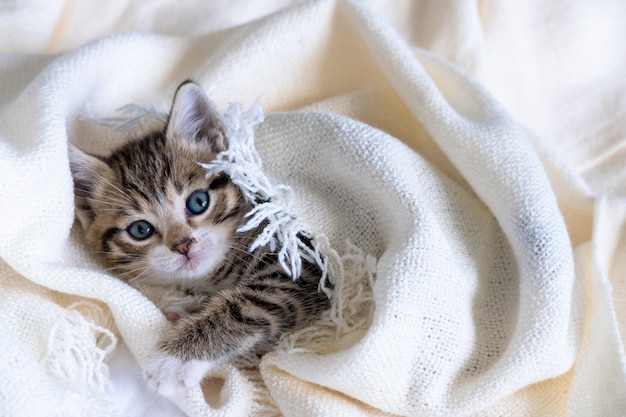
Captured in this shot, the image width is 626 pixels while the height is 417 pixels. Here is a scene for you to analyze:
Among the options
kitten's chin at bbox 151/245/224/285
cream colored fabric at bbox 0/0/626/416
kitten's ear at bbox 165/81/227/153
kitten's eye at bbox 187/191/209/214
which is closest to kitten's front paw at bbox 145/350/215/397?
cream colored fabric at bbox 0/0/626/416

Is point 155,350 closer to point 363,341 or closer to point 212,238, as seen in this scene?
Answer: point 212,238

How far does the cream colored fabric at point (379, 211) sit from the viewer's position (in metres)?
1.11

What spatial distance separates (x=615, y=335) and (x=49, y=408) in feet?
3.12

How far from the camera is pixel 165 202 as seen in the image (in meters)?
1.30

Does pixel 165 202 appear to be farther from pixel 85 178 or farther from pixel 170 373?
pixel 170 373

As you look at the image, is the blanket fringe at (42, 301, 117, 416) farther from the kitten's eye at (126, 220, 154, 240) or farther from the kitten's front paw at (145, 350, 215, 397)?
the kitten's eye at (126, 220, 154, 240)

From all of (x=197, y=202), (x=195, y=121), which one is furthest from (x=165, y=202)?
(x=195, y=121)

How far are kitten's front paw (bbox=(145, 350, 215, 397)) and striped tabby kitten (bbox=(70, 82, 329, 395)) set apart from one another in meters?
0.03

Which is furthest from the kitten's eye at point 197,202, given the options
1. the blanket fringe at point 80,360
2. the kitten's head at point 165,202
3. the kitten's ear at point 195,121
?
the blanket fringe at point 80,360

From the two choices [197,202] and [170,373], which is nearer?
[170,373]

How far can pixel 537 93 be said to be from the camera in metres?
Answer: 1.74

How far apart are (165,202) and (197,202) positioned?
0.06 m

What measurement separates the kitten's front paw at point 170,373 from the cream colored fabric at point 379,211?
0.03m

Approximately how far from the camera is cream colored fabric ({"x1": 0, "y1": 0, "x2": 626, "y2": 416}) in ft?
3.66
